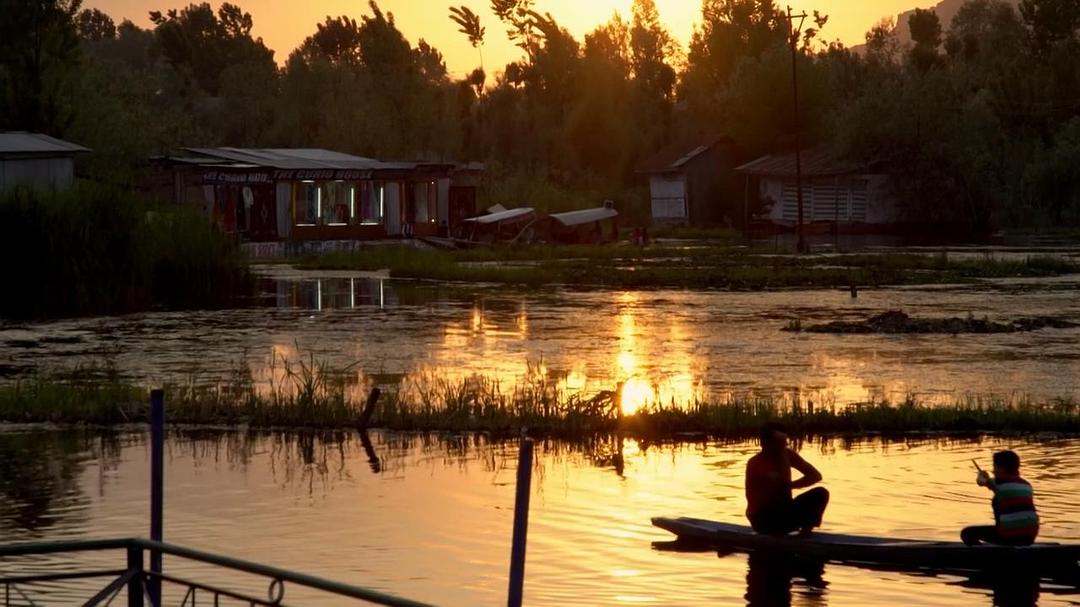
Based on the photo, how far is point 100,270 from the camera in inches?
1565

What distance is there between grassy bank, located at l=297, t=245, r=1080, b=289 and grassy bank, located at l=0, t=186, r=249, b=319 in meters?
11.8

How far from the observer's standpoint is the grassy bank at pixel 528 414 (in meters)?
20.8

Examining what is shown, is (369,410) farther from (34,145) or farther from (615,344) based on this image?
(34,145)

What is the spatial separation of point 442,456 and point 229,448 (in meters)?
2.57

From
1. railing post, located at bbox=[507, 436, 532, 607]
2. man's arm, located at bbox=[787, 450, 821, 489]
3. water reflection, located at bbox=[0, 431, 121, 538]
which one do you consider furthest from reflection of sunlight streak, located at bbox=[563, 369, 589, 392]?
railing post, located at bbox=[507, 436, 532, 607]

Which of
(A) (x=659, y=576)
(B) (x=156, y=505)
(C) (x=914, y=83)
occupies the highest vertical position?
(C) (x=914, y=83)

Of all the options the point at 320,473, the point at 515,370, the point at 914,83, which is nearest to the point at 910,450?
the point at 320,473

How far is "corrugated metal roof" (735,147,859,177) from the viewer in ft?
278

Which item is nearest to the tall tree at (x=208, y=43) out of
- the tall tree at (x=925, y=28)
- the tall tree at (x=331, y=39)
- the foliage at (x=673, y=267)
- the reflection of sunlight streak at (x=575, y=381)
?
the tall tree at (x=331, y=39)

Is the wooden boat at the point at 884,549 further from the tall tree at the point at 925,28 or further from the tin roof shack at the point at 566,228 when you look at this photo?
the tall tree at the point at 925,28

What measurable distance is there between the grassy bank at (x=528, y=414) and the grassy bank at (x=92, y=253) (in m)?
14.8

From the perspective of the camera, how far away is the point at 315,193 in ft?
224

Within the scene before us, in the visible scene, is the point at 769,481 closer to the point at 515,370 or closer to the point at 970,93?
the point at 515,370

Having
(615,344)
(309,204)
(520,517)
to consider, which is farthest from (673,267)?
(520,517)
